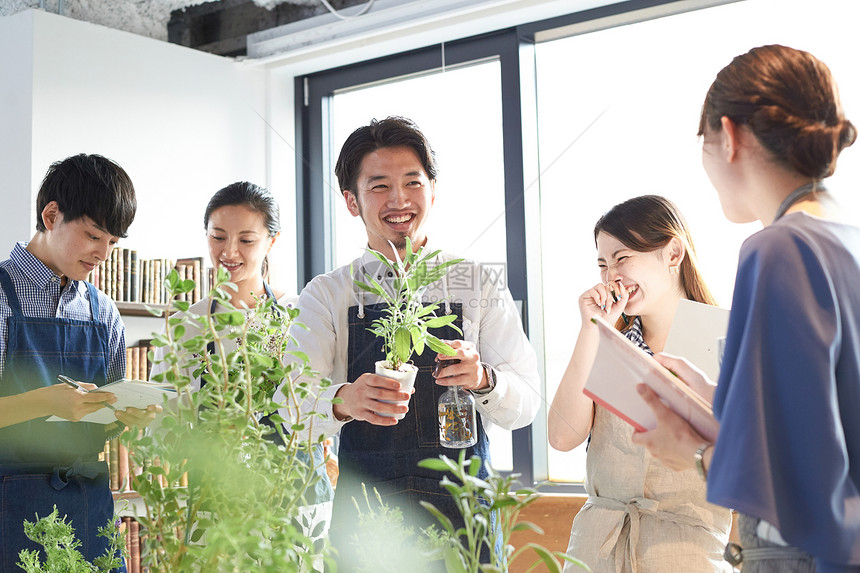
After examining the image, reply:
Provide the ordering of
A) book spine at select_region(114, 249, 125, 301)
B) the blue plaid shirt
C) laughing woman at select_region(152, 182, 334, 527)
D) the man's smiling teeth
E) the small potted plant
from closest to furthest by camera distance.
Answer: the small potted plant, the man's smiling teeth, the blue plaid shirt, laughing woman at select_region(152, 182, 334, 527), book spine at select_region(114, 249, 125, 301)

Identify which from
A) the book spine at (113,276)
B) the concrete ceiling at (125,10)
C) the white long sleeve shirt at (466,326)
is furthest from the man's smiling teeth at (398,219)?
the concrete ceiling at (125,10)

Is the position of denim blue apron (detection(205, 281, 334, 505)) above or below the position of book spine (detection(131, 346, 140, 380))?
below

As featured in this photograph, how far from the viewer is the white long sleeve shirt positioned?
179 centimetres

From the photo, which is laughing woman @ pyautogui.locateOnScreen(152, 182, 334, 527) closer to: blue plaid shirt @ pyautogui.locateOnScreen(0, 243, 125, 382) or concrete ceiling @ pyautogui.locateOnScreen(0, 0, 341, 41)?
blue plaid shirt @ pyautogui.locateOnScreen(0, 243, 125, 382)

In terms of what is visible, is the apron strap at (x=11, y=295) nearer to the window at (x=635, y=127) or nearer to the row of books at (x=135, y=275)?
the row of books at (x=135, y=275)

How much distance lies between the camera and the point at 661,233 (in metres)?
1.89

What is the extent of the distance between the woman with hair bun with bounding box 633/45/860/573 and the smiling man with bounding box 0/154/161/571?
1.44 meters

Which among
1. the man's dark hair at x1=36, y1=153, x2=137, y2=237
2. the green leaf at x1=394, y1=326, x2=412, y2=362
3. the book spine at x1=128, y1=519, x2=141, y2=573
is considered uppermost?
the man's dark hair at x1=36, y1=153, x2=137, y2=237

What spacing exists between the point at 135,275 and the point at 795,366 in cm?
283

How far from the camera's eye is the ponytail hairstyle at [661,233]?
1889 millimetres

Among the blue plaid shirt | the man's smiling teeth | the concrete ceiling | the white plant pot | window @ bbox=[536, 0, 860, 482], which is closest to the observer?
the white plant pot

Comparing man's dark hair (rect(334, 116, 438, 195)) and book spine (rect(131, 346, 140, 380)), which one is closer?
man's dark hair (rect(334, 116, 438, 195))

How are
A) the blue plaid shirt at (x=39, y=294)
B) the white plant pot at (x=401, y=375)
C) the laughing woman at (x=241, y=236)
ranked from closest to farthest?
the white plant pot at (x=401, y=375)
the blue plaid shirt at (x=39, y=294)
the laughing woman at (x=241, y=236)

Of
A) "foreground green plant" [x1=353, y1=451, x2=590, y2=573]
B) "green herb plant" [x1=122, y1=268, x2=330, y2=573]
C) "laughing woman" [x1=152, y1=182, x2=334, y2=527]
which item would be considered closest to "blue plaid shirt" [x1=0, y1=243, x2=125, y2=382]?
"laughing woman" [x1=152, y1=182, x2=334, y2=527]
